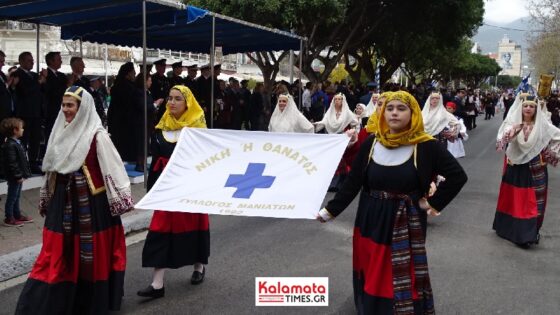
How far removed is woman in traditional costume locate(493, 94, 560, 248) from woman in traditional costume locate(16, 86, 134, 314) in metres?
4.48

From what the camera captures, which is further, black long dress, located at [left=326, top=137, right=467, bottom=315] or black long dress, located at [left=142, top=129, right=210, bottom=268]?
black long dress, located at [left=142, top=129, right=210, bottom=268]

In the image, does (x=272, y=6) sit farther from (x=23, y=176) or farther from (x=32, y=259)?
(x=32, y=259)

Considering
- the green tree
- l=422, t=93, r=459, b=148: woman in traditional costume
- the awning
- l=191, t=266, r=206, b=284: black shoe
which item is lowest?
l=191, t=266, r=206, b=284: black shoe

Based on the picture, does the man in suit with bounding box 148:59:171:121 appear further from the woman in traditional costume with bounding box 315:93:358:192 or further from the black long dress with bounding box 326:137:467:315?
the black long dress with bounding box 326:137:467:315

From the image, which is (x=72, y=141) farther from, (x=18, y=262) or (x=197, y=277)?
(x=18, y=262)

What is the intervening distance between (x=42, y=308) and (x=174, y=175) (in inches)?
50.1

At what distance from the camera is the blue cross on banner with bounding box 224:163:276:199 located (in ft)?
13.4

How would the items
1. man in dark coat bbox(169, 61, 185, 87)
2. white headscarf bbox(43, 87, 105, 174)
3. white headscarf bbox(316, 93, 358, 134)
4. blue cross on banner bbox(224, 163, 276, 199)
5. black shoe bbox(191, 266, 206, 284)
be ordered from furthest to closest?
1. man in dark coat bbox(169, 61, 185, 87)
2. white headscarf bbox(316, 93, 358, 134)
3. black shoe bbox(191, 266, 206, 284)
4. blue cross on banner bbox(224, 163, 276, 199)
5. white headscarf bbox(43, 87, 105, 174)

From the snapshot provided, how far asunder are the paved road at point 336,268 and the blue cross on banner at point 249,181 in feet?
3.30

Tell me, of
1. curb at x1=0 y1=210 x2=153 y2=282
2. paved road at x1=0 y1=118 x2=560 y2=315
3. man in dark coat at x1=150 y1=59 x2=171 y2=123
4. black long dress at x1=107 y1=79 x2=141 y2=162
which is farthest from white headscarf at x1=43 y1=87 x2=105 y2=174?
man in dark coat at x1=150 y1=59 x2=171 y2=123

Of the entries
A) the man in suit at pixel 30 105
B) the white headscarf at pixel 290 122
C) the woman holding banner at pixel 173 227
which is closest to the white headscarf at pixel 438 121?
the white headscarf at pixel 290 122

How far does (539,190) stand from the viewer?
6.58 meters

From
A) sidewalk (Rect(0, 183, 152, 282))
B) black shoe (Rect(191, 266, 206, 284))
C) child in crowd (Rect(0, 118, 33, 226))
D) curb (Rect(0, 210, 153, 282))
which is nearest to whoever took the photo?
black shoe (Rect(191, 266, 206, 284))

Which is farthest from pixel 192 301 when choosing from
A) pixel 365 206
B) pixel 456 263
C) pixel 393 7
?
pixel 393 7
